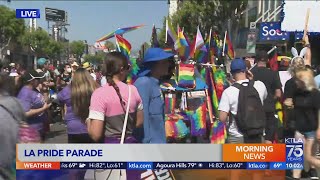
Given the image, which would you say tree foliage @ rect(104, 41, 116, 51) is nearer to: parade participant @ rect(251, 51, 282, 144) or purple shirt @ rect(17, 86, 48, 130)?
parade participant @ rect(251, 51, 282, 144)

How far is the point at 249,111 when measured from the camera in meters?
5.18

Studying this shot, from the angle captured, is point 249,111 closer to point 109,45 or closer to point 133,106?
point 133,106

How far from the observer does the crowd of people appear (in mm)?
3584

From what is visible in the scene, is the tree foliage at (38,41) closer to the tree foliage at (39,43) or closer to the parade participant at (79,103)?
the tree foliage at (39,43)

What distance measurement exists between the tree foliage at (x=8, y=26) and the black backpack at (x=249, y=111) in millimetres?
55222

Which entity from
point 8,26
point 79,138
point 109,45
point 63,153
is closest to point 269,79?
point 79,138

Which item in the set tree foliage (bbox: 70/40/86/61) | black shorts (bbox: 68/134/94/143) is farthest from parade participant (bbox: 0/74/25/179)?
tree foliage (bbox: 70/40/86/61)

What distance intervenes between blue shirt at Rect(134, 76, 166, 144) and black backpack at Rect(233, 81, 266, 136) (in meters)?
1.18

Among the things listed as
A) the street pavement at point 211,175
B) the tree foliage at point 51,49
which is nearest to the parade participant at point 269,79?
the street pavement at point 211,175

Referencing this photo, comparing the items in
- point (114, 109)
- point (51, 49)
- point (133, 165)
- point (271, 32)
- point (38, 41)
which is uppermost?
point (38, 41)

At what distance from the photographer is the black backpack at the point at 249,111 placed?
5.18 m

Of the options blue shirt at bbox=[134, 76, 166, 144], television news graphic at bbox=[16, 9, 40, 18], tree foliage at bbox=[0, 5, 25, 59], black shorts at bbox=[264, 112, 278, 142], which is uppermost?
tree foliage at bbox=[0, 5, 25, 59]

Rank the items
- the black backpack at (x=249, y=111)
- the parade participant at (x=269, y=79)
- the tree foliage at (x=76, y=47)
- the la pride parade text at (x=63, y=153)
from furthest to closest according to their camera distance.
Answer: the tree foliage at (x=76, y=47) → the parade participant at (x=269, y=79) → the black backpack at (x=249, y=111) → the la pride parade text at (x=63, y=153)

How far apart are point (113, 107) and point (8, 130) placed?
0.86 m
